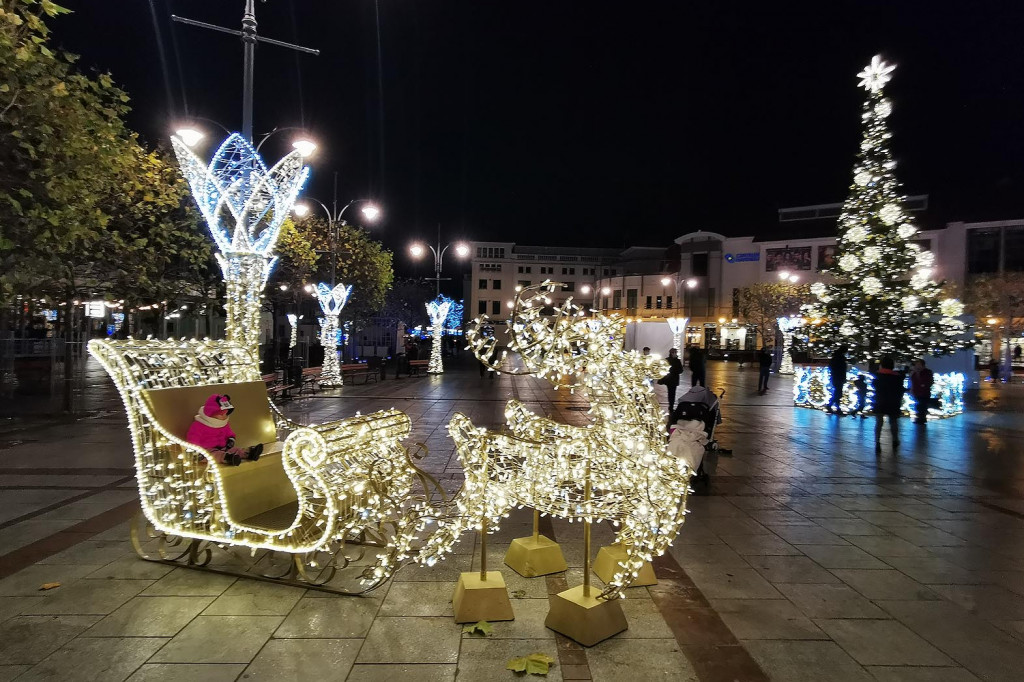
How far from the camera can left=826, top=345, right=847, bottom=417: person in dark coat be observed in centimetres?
1230

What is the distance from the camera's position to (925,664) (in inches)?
112

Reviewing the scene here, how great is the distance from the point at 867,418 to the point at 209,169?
44.1 ft

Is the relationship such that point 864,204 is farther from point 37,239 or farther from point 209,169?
point 37,239

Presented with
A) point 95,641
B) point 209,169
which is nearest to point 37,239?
point 209,169

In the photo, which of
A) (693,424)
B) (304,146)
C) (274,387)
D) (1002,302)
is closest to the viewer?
(693,424)

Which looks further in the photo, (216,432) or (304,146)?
(304,146)

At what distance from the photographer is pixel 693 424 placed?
5.95 meters

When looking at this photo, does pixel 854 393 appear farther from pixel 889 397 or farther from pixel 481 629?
pixel 481 629

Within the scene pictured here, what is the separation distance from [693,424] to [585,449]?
3217mm

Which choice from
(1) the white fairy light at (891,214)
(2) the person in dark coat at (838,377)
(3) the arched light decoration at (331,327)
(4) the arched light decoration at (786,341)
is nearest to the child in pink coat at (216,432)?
(2) the person in dark coat at (838,377)

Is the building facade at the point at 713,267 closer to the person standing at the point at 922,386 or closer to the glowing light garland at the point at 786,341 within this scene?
the glowing light garland at the point at 786,341

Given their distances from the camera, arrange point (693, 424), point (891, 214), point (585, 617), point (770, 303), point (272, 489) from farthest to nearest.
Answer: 1. point (770, 303)
2. point (891, 214)
3. point (693, 424)
4. point (272, 489)
5. point (585, 617)

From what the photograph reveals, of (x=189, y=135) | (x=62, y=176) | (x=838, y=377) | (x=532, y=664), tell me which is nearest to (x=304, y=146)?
(x=189, y=135)

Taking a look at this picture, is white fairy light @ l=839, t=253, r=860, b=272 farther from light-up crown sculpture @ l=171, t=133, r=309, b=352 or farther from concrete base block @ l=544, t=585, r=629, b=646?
concrete base block @ l=544, t=585, r=629, b=646
